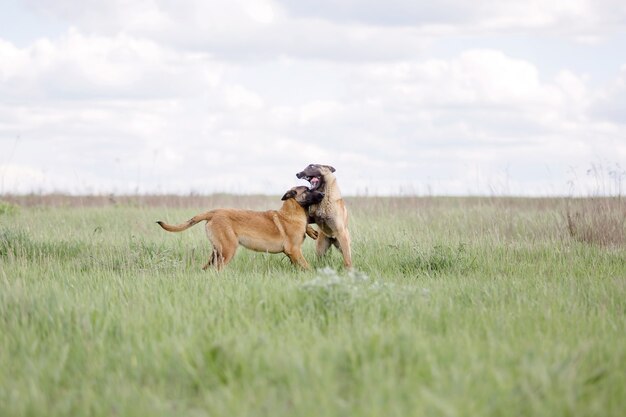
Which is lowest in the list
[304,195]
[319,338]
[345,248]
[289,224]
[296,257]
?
[319,338]

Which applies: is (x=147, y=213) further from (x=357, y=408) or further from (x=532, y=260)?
(x=357, y=408)

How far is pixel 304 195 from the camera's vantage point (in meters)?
9.62

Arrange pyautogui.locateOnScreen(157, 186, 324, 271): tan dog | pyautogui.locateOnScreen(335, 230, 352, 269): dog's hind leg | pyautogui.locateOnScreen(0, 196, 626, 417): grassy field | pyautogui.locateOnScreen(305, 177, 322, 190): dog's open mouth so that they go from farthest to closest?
pyautogui.locateOnScreen(305, 177, 322, 190): dog's open mouth, pyautogui.locateOnScreen(335, 230, 352, 269): dog's hind leg, pyautogui.locateOnScreen(157, 186, 324, 271): tan dog, pyautogui.locateOnScreen(0, 196, 626, 417): grassy field

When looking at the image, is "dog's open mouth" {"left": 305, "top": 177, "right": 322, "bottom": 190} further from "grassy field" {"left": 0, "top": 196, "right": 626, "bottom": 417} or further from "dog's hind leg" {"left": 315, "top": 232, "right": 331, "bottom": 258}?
"grassy field" {"left": 0, "top": 196, "right": 626, "bottom": 417}

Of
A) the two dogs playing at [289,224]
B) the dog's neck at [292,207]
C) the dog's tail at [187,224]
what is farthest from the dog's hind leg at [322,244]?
the dog's tail at [187,224]

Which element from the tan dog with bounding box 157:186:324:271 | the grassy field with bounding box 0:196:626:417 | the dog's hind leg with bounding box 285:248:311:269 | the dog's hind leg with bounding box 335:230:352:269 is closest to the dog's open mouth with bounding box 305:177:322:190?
the tan dog with bounding box 157:186:324:271

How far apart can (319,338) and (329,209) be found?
14.8 feet

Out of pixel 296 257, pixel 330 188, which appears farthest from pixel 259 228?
pixel 330 188

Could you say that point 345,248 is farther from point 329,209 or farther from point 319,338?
point 319,338

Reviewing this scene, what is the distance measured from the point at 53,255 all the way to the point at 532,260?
670 cm

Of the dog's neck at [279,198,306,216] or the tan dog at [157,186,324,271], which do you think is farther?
the dog's neck at [279,198,306,216]

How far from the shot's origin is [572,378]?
4.34 m

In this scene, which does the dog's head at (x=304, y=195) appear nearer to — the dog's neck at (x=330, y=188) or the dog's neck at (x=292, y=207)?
the dog's neck at (x=292, y=207)

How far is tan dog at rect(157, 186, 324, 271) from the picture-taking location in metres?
9.05
